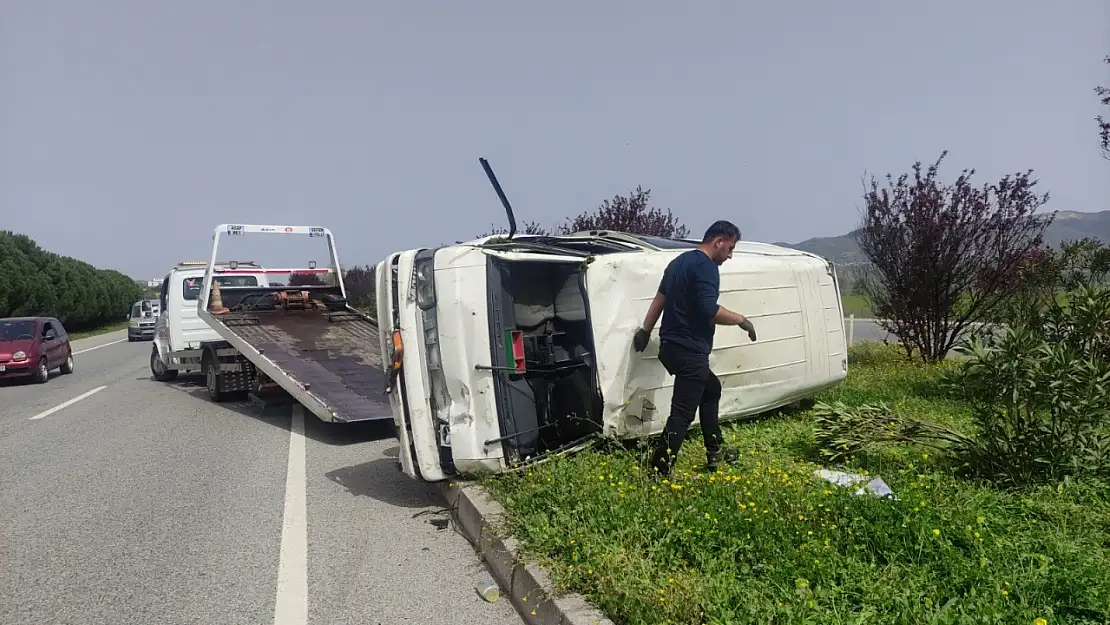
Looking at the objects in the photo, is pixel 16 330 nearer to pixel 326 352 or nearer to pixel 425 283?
pixel 326 352

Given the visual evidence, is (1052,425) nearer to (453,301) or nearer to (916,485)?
(916,485)

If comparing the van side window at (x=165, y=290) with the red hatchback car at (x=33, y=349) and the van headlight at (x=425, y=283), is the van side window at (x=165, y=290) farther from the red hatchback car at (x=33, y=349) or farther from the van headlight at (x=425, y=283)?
the van headlight at (x=425, y=283)

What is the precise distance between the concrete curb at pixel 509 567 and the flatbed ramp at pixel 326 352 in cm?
301

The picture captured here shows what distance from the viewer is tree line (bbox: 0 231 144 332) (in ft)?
115

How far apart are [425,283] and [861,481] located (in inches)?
125

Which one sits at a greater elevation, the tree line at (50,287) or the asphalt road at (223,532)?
the tree line at (50,287)

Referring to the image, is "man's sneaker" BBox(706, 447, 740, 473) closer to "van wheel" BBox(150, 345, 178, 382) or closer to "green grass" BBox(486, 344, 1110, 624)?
"green grass" BBox(486, 344, 1110, 624)

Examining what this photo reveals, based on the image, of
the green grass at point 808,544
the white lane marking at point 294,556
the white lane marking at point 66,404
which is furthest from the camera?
the white lane marking at point 66,404

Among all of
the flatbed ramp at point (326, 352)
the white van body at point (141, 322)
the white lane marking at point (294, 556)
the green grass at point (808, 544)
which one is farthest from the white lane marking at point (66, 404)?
the white van body at point (141, 322)

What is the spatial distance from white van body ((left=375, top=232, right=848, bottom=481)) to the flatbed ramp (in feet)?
8.26

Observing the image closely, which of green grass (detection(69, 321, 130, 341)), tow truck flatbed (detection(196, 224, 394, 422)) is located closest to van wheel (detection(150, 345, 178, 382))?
tow truck flatbed (detection(196, 224, 394, 422))

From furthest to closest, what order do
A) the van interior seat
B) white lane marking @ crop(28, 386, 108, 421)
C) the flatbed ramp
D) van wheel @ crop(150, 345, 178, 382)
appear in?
van wheel @ crop(150, 345, 178, 382) → white lane marking @ crop(28, 386, 108, 421) → the flatbed ramp → the van interior seat

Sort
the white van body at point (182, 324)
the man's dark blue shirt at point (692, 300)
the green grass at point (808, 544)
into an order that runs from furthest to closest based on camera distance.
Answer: the white van body at point (182, 324), the man's dark blue shirt at point (692, 300), the green grass at point (808, 544)

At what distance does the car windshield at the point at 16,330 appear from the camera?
17.0 m
